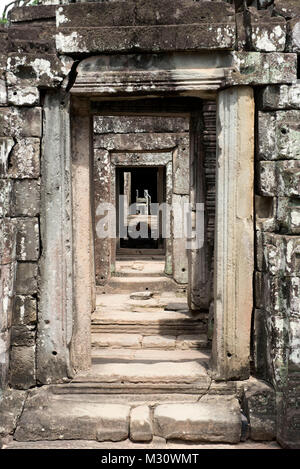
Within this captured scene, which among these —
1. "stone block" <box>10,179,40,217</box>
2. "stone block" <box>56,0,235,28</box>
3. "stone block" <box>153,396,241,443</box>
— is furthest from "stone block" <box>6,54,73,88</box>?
"stone block" <box>153,396,241,443</box>

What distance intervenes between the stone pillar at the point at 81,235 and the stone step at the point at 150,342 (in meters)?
1.13

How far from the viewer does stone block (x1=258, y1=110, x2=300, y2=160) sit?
4.37 metres

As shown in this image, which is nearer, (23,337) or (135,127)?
(23,337)

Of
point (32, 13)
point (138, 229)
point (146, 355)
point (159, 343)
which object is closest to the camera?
point (32, 13)

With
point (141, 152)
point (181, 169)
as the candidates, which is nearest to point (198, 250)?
point (181, 169)

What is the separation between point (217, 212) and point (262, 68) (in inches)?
51.0

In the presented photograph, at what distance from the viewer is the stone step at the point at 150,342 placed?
602cm

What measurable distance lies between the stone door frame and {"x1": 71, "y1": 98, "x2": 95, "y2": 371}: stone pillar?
157 mm

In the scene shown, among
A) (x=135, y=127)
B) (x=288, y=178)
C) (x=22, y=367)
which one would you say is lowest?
(x=22, y=367)

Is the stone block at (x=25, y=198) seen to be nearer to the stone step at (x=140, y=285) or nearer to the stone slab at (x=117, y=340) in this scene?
the stone slab at (x=117, y=340)

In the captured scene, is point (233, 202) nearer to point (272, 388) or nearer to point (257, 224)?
point (257, 224)

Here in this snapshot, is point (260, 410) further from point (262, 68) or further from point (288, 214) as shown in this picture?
point (262, 68)

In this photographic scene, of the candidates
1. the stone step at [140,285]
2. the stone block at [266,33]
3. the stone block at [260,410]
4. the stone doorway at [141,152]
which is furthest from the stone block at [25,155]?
the stone step at [140,285]

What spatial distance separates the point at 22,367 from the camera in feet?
15.3
